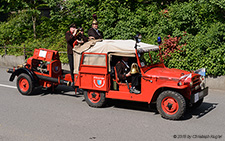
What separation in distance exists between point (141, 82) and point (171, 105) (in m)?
0.97

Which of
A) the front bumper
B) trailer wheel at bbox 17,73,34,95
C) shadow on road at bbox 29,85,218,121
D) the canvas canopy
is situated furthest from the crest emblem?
trailer wheel at bbox 17,73,34,95

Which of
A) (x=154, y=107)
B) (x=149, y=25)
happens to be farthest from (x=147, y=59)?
(x=149, y=25)

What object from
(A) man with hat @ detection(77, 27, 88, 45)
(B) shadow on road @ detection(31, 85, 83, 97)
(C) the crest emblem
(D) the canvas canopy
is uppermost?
(A) man with hat @ detection(77, 27, 88, 45)

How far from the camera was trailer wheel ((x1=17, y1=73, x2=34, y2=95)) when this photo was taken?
9812 millimetres

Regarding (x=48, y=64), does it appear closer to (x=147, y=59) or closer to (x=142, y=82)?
(x=147, y=59)

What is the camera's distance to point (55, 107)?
8.76 m

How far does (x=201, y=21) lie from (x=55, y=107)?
791 cm

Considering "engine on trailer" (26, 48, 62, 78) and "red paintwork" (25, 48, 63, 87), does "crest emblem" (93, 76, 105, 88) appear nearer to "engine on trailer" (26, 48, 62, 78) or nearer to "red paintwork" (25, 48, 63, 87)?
"red paintwork" (25, 48, 63, 87)

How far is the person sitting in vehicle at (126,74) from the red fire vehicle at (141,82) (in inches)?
5.4

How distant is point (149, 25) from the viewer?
1489 cm

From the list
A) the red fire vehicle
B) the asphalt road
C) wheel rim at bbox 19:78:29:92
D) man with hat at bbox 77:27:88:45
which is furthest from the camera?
wheel rim at bbox 19:78:29:92

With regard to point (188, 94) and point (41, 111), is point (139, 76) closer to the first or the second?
point (188, 94)

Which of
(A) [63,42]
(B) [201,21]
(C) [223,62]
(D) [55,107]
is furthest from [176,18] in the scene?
(D) [55,107]

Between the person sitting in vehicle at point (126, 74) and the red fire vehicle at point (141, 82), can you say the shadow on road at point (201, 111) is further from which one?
the person sitting in vehicle at point (126, 74)
